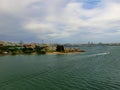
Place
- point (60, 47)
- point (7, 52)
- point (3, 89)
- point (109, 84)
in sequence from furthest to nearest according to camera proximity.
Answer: point (60, 47), point (7, 52), point (109, 84), point (3, 89)

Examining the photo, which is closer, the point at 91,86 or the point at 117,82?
the point at 91,86

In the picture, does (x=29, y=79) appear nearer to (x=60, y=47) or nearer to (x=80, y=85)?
(x=80, y=85)

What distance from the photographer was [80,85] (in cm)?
3338

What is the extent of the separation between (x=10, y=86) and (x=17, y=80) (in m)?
Result: 4.48

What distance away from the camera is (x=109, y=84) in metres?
33.2

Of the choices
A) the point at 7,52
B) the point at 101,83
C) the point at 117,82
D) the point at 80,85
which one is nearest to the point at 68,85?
the point at 80,85

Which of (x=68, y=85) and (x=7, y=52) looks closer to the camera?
(x=68, y=85)

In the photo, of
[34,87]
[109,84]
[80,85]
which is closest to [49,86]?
[34,87]

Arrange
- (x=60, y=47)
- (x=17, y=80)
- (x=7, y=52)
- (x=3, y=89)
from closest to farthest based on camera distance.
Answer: (x=3, y=89) → (x=17, y=80) → (x=7, y=52) → (x=60, y=47)

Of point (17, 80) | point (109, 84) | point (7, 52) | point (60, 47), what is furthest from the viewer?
point (60, 47)

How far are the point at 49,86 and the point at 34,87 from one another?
244 cm

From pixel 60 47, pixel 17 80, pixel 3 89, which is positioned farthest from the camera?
pixel 60 47

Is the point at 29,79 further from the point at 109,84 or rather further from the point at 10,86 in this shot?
the point at 109,84

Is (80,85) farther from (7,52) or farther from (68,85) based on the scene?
(7,52)
